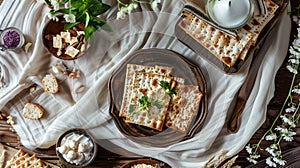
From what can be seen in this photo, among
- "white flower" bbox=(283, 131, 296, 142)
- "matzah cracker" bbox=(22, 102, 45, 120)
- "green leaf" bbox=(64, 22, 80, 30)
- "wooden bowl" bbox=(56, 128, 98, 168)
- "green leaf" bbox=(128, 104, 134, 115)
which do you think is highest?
"green leaf" bbox=(64, 22, 80, 30)

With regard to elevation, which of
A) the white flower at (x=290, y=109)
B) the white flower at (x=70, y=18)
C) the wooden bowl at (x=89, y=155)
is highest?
the white flower at (x=70, y=18)

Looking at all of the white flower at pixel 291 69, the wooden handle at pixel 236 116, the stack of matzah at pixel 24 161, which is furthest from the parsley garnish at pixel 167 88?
the stack of matzah at pixel 24 161

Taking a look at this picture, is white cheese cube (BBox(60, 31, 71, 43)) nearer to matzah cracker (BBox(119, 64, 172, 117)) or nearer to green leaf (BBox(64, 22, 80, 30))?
green leaf (BBox(64, 22, 80, 30))

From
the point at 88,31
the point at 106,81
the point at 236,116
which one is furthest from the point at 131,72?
the point at 236,116

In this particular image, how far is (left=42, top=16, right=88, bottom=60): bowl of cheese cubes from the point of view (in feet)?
7.34

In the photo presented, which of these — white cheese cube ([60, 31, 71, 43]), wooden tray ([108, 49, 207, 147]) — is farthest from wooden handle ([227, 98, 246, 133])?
white cheese cube ([60, 31, 71, 43])

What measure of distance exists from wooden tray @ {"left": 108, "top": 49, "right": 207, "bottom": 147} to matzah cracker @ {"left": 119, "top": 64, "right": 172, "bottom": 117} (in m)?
0.01

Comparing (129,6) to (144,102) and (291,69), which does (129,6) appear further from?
(291,69)

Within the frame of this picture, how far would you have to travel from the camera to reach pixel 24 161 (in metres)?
2.30

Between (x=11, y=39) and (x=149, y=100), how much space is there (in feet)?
2.02

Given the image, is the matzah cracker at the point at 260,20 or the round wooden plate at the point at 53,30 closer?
the matzah cracker at the point at 260,20

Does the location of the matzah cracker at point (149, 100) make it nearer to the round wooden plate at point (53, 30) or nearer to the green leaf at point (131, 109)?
the green leaf at point (131, 109)

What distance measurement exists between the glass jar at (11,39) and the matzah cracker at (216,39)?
2.16 ft

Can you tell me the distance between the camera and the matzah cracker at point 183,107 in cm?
211
